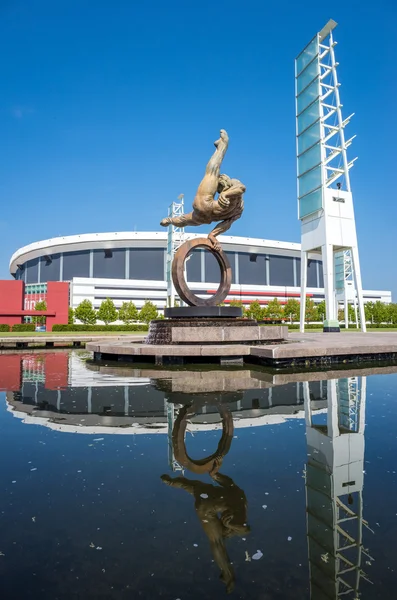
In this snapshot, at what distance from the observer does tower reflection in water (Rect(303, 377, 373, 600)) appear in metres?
1.75

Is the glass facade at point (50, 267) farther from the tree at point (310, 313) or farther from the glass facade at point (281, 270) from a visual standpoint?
the tree at point (310, 313)

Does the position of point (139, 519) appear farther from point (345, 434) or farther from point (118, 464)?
point (345, 434)

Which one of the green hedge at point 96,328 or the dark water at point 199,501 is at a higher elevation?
the green hedge at point 96,328

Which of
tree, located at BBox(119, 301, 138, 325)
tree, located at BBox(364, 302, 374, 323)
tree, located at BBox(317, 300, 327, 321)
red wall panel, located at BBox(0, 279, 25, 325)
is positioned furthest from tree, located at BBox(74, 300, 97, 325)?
tree, located at BBox(364, 302, 374, 323)

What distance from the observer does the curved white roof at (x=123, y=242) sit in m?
63.5

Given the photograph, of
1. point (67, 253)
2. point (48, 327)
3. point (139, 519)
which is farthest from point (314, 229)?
point (67, 253)

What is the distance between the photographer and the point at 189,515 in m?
2.26

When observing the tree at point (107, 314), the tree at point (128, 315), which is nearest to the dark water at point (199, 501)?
the tree at point (107, 314)

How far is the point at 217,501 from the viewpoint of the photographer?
2416 millimetres

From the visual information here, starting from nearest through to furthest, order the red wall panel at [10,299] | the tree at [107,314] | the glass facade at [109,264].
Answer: the red wall panel at [10,299] < the tree at [107,314] < the glass facade at [109,264]

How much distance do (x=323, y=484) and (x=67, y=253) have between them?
232 ft

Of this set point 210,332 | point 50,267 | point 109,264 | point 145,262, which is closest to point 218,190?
point 210,332

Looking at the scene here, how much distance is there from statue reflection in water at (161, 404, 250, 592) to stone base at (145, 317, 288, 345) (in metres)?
7.07

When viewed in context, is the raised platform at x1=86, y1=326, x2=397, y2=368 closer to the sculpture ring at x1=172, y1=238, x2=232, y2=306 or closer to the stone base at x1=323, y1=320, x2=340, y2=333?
the sculpture ring at x1=172, y1=238, x2=232, y2=306
